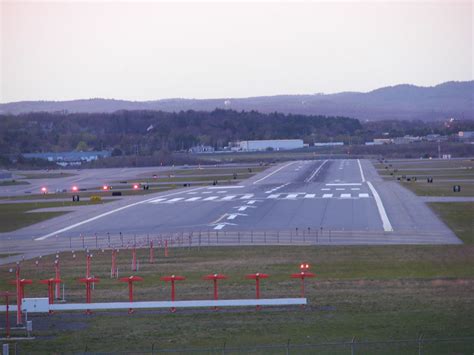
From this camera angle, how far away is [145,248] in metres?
43.4

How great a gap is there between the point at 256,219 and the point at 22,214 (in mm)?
20348

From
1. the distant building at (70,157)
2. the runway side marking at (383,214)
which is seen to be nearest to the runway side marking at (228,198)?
the runway side marking at (383,214)

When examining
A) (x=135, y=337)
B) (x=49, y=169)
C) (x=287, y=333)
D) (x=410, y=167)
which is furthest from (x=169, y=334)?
(x=49, y=169)

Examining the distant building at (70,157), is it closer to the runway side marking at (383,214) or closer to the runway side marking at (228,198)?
the runway side marking at (228,198)

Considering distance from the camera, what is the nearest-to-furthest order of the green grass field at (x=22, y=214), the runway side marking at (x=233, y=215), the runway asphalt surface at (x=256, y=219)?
the runway asphalt surface at (x=256, y=219) < the runway side marking at (x=233, y=215) < the green grass field at (x=22, y=214)

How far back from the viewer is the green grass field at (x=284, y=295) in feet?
73.7

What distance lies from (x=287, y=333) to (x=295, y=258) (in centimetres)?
1526

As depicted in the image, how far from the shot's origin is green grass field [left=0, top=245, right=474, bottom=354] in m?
22.5

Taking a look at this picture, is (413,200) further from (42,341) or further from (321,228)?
(42,341)

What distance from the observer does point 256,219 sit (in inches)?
2178

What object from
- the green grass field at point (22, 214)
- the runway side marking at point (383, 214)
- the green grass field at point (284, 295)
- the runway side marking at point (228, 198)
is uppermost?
the green grass field at point (284, 295)

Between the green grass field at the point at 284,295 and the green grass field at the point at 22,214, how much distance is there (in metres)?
18.2

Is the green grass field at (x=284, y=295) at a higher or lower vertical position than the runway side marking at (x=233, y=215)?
higher

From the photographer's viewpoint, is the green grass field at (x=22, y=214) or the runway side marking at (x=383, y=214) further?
the green grass field at (x=22, y=214)
